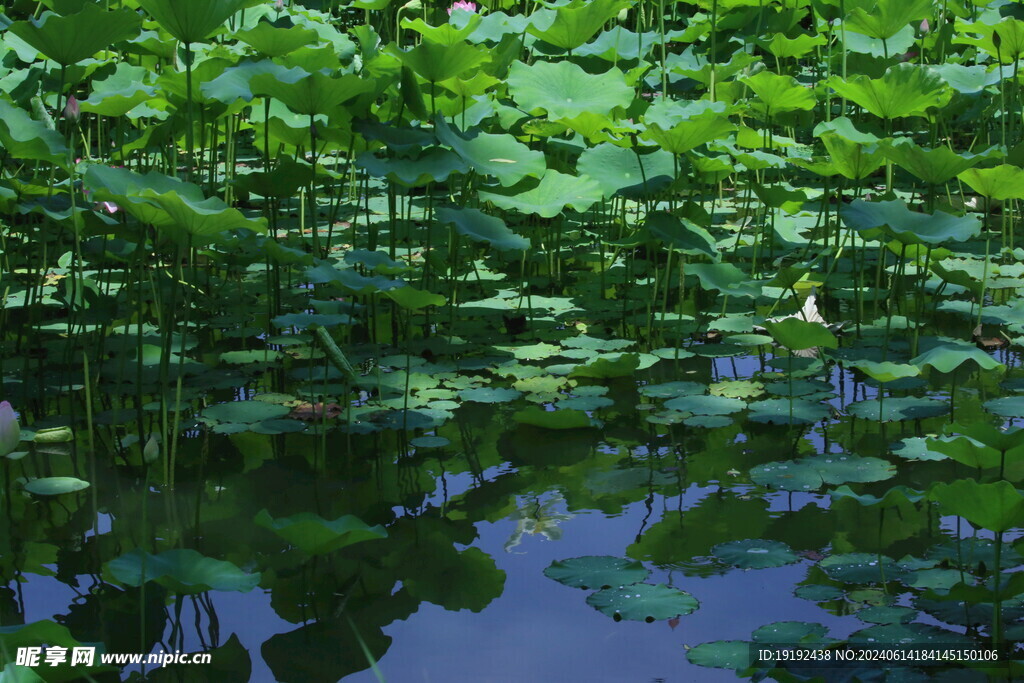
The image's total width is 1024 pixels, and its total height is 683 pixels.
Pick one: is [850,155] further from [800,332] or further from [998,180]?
[800,332]

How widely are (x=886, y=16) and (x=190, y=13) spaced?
5.67 feet

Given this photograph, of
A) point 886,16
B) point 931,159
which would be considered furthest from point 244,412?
point 886,16

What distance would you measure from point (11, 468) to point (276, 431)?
1.25 feet

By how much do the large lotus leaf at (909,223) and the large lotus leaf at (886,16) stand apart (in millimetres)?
818

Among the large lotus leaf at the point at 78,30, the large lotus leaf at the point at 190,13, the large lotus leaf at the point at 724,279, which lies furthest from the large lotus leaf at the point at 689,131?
the large lotus leaf at the point at 78,30

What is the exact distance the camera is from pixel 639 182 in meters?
2.13

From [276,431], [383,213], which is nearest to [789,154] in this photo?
[383,213]

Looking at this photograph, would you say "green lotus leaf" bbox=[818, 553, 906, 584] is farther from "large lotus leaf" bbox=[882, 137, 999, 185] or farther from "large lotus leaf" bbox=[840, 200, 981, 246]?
"large lotus leaf" bbox=[882, 137, 999, 185]

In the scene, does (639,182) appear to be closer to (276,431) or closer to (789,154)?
(276,431)

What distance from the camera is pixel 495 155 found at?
78.8 inches

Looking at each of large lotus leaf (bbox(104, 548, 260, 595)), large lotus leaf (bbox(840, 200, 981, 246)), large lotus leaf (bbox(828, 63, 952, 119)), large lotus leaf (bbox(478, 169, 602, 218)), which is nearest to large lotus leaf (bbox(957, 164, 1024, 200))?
large lotus leaf (bbox(840, 200, 981, 246))

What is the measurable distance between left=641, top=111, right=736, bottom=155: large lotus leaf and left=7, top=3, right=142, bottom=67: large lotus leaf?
96cm

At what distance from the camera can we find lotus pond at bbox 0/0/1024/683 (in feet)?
3.32

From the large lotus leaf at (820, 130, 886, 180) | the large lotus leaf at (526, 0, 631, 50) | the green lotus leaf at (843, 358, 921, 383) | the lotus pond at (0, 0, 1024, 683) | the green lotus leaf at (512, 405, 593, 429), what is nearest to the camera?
the lotus pond at (0, 0, 1024, 683)
